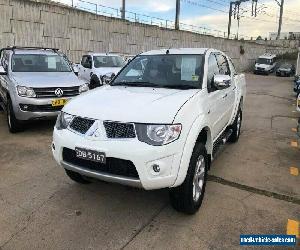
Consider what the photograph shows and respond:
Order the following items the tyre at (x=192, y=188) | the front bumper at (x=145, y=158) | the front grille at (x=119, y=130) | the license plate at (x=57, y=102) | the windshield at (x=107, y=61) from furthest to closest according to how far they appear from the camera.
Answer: the windshield at (x=107, y=61) < the license plate at (x=57, y=102) < the tyre at (x=192, y=188) < the front grille at (x=119, y=130) < the front bumper at (x=145, y=158)

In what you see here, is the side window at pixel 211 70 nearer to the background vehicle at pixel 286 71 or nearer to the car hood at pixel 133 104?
the car hood at pixel 133 104

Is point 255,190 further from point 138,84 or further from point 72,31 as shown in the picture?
point 72,31

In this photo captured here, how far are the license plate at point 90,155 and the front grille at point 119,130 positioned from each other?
0.69 feet

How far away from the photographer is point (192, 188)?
11.6 feet

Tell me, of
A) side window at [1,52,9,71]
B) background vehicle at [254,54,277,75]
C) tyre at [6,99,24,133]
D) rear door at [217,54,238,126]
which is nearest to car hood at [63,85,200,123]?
rear door at [217,54,238,126]

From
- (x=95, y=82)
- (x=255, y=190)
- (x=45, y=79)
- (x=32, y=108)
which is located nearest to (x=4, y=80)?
(x=45, y=79)

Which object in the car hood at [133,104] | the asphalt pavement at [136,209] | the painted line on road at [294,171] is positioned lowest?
the asphalt pavement at [136,209]

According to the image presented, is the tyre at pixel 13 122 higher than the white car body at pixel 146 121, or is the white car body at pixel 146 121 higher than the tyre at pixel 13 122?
the white car body at pixel 146 121

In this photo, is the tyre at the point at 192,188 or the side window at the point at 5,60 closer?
the tyre at the point at 192,188

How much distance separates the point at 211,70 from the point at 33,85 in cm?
392

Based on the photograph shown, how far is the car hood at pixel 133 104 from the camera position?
10.9 ft

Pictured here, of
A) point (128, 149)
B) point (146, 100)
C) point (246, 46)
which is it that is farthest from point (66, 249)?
point (246, 46)

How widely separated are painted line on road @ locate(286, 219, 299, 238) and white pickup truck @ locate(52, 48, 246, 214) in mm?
981

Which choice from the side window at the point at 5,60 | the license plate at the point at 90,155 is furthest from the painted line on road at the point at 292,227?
the side window at the point at 5,60
